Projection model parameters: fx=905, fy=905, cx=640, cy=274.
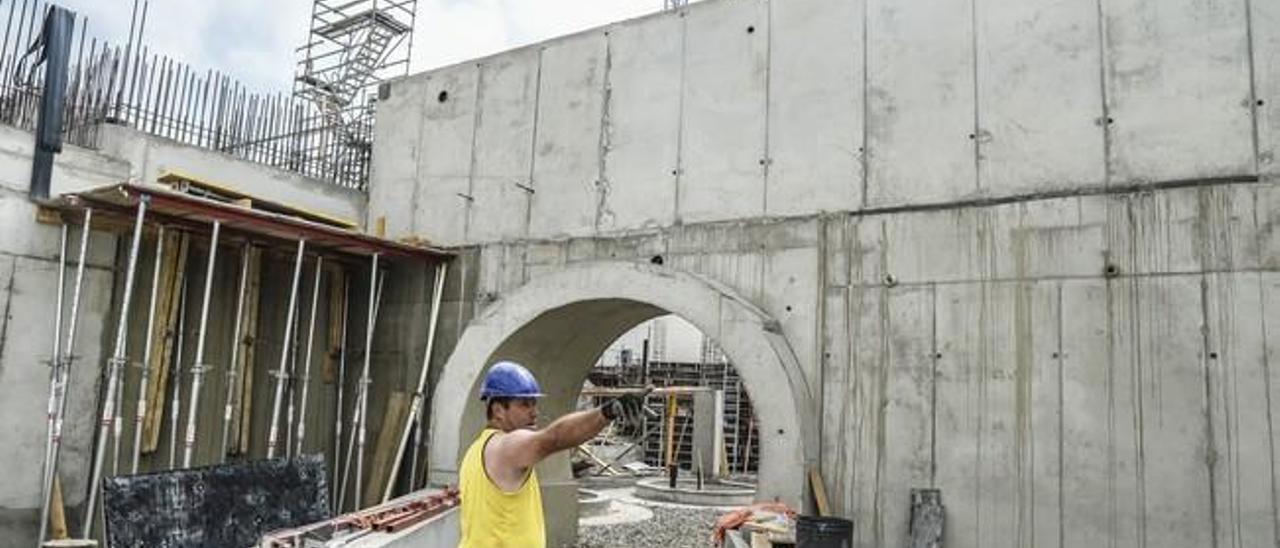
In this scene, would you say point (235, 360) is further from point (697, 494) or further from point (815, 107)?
point (697, 494)

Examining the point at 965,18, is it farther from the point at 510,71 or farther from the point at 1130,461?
the point at 510,71

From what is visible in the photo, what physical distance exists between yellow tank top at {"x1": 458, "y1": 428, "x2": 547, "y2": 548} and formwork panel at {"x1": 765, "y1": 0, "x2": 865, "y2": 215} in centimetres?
525

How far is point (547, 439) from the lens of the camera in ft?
9.36

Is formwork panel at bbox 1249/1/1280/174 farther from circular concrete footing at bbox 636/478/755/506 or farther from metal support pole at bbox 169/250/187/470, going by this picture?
circular concrete footing at bbox 636/478/755/506

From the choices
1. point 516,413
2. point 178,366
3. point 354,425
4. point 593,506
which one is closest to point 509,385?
point 516,413

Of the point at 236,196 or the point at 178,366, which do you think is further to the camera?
the point at 236,196

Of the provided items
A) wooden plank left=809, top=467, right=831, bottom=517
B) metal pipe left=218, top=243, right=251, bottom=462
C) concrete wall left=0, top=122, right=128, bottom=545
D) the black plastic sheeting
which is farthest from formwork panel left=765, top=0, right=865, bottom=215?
concrete wall left=0, top=122, right=128, bottom=545

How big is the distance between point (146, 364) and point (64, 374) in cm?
66

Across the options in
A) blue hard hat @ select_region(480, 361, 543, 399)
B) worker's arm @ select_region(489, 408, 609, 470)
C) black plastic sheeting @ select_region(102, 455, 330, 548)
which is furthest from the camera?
black plastic sheeting @ select_region(102, 455, 330, 548)

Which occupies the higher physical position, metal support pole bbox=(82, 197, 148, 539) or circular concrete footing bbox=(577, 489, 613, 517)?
metal support pole bbox=(82, 197, 148, 539)

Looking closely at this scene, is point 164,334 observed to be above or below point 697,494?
above

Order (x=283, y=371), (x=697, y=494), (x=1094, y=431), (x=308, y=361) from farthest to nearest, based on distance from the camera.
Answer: (x=697, y=494), (x=308, y=361), (x=283, y=371), (x=1094, y=431)

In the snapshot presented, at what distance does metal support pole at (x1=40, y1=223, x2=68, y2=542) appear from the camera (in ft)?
25.9

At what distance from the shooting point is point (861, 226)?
7656mm
